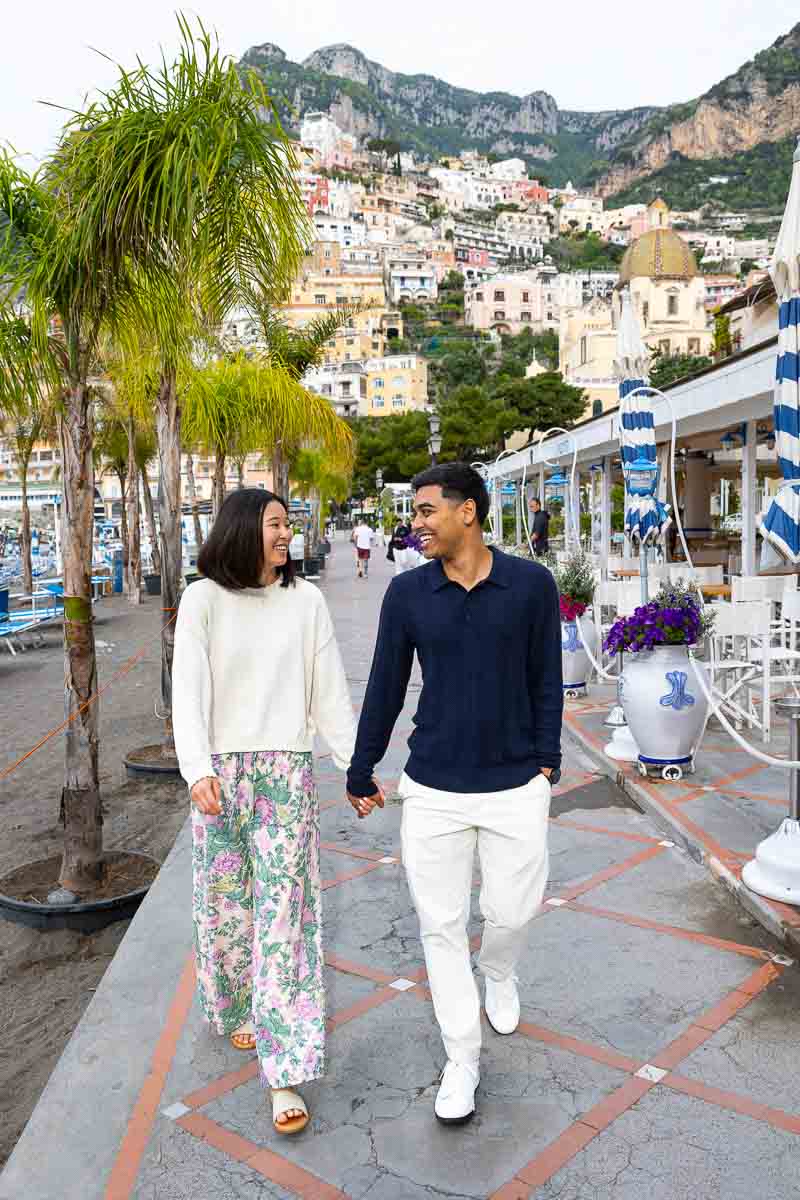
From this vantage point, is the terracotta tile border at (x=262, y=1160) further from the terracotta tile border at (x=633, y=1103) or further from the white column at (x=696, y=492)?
the white column at (x=696, y=492)

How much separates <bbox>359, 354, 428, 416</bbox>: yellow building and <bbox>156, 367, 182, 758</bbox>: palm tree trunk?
323ft

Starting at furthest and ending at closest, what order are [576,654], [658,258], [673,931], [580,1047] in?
1. [658,258]
2. [576,654]
3. [673,931]
4. [580,1047]

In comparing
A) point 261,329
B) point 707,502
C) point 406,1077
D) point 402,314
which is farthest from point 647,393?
point 402,314

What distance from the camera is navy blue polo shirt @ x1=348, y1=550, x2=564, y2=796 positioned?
2576 millimetres

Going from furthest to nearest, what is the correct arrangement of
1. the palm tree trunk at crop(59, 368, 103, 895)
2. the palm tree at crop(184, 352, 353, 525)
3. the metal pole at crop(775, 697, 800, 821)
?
the palm tree at crop(184, 352, 353, 525), the palm tree trunk at crop(59, 368, 103, 895), the metal pole at crop(775, 697, 800, 821)

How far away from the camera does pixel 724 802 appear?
205 inches

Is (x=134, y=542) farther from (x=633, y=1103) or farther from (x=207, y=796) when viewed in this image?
(x=633, y=1103)

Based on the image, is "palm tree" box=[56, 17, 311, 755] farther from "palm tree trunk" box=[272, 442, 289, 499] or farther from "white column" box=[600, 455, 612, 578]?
"white column" box=[600, 455, 612, 578]

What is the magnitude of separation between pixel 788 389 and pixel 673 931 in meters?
2.16

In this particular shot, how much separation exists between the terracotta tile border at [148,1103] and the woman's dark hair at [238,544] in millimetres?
1405

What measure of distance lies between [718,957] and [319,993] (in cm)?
155

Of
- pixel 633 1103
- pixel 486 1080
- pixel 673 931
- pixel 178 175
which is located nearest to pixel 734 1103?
pixel 633 1103

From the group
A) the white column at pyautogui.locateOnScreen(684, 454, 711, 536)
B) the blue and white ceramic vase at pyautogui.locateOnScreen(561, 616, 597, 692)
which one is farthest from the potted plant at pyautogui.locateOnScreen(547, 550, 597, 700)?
the white column at pyautogui.locateOnScreen(684, 454, 711, 536)

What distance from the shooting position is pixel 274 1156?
2.48 m
